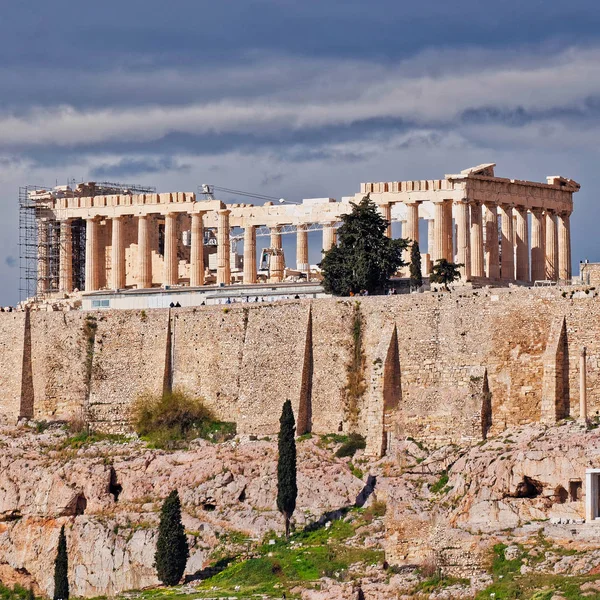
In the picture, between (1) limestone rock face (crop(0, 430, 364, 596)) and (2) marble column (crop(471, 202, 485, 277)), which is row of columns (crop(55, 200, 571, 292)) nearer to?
(2) marble column (crop(471, 202, 485, 277))

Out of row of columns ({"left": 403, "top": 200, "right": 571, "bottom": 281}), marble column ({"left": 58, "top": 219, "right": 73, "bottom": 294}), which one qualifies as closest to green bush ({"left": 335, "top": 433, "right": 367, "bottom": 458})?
row of columns ({"left": 403, "top": 200, "right": 571, "bottom": 281})

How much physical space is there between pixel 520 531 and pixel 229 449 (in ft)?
52.9

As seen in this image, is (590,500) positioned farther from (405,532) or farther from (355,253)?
(355,253)

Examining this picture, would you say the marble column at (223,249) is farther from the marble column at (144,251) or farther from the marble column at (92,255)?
the marble column at (92,255)

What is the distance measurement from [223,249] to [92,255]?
6.73m

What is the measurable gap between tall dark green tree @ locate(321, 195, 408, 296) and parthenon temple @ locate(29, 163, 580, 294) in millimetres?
5970

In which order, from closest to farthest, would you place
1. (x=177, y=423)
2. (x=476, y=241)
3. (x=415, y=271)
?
(x=177, y=423) → (x=415, y=271) → (x=476, y=241)

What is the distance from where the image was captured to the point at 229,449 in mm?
91938

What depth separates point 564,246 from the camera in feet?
355

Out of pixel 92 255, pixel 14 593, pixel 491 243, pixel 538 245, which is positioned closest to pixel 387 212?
pixel 491 243

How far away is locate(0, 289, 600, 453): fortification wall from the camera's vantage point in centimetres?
8612

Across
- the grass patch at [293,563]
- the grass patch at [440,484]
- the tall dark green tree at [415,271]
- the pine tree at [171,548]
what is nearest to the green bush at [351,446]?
the grass patch at [293,563]

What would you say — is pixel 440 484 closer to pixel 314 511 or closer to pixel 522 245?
pixel 314 511

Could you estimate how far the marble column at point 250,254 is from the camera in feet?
354
